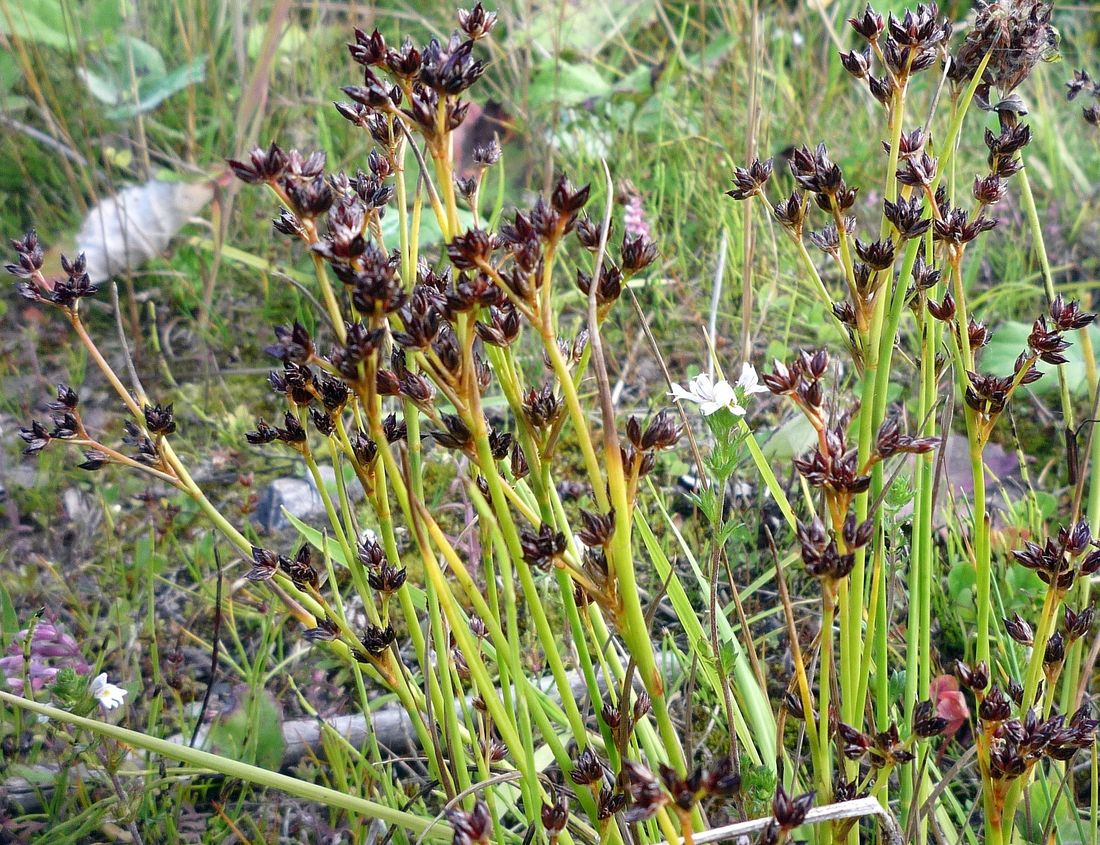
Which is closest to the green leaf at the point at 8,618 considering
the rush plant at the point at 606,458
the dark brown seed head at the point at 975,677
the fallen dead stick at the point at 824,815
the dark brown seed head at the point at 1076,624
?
the rush plant at the point at 606,458

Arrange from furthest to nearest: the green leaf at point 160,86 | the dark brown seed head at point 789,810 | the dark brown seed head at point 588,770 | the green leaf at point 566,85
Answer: the green leaf at point 566,85 → the green leaf at point 160,86 → the dark brown seed head at point 588,770 → the dark brown seed head at point 789,810

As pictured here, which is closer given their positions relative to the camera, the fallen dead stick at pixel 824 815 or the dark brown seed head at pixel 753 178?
the fallen dead stick at pixel 824 815

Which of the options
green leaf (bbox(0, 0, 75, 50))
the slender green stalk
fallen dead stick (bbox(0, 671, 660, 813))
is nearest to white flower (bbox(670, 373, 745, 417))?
the slender green stalk

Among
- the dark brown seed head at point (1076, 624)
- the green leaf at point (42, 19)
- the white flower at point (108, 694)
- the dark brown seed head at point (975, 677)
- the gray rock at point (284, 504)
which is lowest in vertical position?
the dark brown seed head at point (975, 677)

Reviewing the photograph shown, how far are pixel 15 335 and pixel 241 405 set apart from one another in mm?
788

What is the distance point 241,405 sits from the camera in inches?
83.7

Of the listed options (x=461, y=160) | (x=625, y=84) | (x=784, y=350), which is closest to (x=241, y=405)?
(x=461, y=160)

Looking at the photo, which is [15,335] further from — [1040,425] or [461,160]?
[1040,425]

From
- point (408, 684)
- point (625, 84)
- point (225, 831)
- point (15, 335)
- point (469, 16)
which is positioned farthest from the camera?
point (625, 84)

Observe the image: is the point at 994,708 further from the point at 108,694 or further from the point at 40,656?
the point at 40,656

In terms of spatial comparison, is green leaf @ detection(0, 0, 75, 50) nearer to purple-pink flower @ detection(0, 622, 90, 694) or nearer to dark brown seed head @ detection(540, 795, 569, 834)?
purple-pink flower @ detection(0, 622, 90, 694)

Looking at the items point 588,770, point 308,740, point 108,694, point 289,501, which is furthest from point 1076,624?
point 289,501

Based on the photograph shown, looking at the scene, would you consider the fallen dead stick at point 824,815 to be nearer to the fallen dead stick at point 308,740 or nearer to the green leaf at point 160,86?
the fallen dead stick at point 308,740

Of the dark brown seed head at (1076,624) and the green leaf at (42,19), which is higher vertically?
the green leaf at (42,19)
